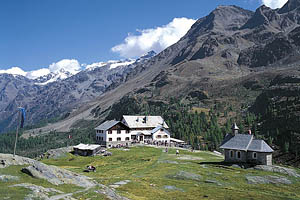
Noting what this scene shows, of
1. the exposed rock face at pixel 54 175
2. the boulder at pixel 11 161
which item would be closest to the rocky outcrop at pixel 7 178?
the exposed rock face at pixel 54 175

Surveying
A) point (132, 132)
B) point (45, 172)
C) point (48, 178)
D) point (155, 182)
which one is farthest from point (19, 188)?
point (132, 132)

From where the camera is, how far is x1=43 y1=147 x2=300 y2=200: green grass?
160 feet

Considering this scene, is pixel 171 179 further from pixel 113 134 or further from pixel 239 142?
pixel 113 134

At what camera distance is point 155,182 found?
5559 centimetres

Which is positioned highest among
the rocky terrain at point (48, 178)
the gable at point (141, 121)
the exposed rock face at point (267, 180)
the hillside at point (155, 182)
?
the gable at point (141, 121)

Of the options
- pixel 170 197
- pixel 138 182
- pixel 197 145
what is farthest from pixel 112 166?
pixel 197 145

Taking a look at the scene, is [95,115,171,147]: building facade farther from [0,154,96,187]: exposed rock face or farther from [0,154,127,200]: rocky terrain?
[0,154,127,200]: rocky terrain

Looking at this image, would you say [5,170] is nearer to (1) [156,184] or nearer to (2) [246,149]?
(1) [156,184]

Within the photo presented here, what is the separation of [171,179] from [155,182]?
6202 mm

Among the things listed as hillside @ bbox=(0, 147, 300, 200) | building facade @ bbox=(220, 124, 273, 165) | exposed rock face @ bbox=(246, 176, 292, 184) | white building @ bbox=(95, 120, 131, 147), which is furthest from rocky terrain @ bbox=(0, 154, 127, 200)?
white building @ bbox=(95, 120, 131, 147)

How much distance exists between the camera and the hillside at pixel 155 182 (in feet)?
124

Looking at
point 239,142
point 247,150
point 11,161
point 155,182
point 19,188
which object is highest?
point 239,142

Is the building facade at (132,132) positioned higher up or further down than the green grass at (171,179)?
higher up

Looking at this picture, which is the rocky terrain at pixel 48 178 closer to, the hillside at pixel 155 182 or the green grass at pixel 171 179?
the hillside at pixel 155 182
